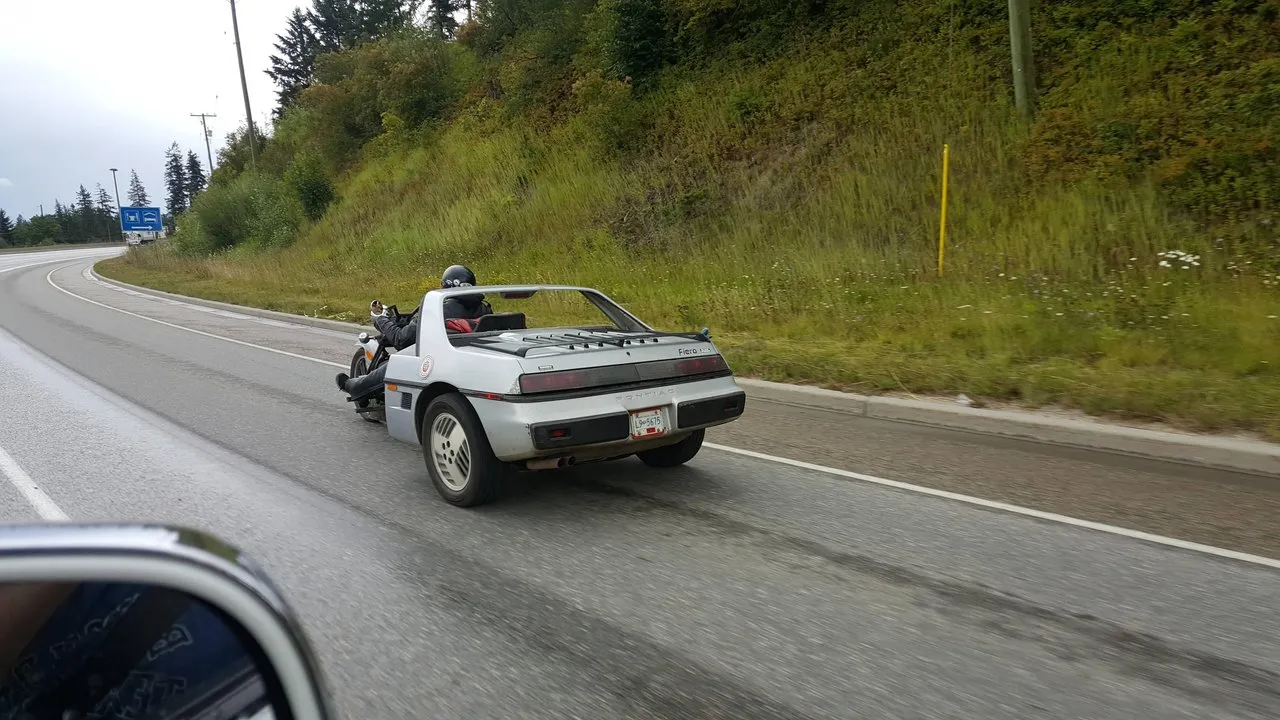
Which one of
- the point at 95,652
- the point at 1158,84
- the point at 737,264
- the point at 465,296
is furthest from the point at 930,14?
the point at 95,652

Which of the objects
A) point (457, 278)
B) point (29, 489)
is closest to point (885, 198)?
point (457, 278)

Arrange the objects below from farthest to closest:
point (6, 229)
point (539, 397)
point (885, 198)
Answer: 1. point (6, 229)
2. point (885, 198)
3. point (539, 397)

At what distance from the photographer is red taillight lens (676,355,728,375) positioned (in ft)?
17.6

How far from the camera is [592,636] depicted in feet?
11.5

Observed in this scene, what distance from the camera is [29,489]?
562 cm

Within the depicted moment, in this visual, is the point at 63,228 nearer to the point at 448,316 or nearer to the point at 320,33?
the point at 320,33

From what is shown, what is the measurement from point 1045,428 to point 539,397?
441 cm

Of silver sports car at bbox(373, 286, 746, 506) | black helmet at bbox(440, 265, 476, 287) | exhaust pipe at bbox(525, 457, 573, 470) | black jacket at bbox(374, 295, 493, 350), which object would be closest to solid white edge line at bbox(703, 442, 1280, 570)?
silver sports car at bbox(373, 286, 746, 506)

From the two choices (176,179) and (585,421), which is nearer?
(585,421)

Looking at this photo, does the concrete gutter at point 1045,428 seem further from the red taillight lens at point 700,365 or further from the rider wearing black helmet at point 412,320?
the rider wearing black helmet at point 412,320

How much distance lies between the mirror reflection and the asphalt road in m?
1.78

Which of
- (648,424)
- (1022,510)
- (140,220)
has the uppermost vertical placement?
(140,220)

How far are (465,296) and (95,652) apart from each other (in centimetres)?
524

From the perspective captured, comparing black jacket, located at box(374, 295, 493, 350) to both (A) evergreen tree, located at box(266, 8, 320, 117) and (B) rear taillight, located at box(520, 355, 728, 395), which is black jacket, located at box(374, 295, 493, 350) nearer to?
(B) rear taillight, located at box(520, 355, 728, 395)
